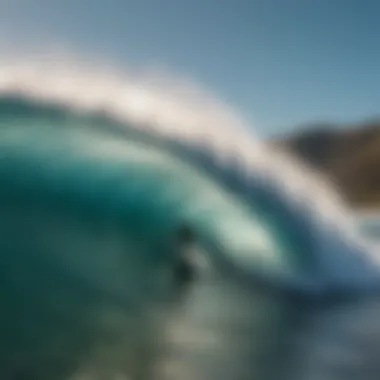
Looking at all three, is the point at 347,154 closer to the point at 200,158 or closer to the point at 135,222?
the point at 200,158

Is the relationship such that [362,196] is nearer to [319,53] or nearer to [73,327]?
[319,53]

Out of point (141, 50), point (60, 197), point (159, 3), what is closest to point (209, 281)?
point (60, 197)

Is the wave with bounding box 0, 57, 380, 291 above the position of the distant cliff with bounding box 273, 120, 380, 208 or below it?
below

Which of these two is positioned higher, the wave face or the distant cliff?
the distant cliff

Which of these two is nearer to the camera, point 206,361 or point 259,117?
point 206,361

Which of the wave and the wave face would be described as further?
the wave

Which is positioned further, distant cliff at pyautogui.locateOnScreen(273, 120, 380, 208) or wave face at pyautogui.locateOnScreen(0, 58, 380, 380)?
distant cliff at pyautogui.locateOnScreen(273, 120, 380, 208)
